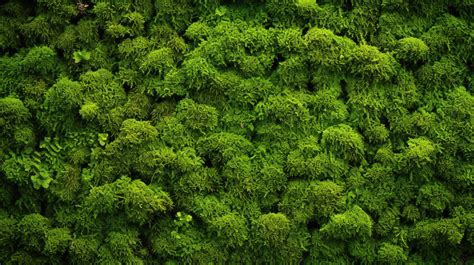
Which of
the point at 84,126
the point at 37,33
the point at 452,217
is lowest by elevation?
the point at 452,217

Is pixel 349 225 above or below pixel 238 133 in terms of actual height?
below

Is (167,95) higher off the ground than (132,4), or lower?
lower

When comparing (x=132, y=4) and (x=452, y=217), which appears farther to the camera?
(x=132, y=4)

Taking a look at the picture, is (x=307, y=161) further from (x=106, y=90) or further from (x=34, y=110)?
(x=34, y=110)

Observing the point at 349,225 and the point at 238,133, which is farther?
the point at 238,133

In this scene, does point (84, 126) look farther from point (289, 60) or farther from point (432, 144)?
point (432, 144)

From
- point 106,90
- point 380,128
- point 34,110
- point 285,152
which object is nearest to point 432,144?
point 380,128

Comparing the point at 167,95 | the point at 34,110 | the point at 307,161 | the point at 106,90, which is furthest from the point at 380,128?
the point at 34,110
